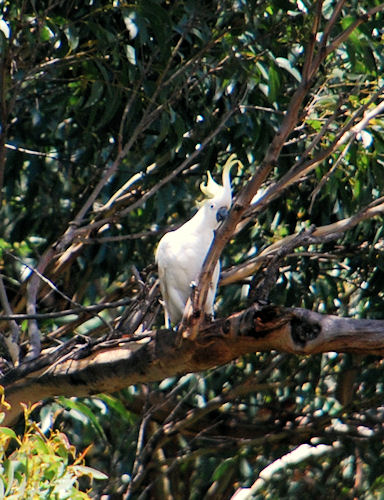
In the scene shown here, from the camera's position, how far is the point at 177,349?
278 cm

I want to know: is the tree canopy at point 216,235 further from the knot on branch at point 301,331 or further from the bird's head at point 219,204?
the bird's head at point 219,204

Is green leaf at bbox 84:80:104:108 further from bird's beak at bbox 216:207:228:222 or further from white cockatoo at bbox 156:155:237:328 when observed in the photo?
bird's beak at bbox 216:207:228:222

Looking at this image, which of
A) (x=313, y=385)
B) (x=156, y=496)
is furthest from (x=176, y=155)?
(x=156, y=496)

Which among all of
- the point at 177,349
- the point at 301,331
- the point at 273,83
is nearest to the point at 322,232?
the point at 273,83

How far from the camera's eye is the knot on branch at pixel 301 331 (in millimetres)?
2494

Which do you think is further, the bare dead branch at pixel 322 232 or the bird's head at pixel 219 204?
the bare dead branch at pixel 322 232

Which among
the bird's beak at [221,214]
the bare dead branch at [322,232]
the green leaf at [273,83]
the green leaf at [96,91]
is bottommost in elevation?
the bare dead branch at [322,232]

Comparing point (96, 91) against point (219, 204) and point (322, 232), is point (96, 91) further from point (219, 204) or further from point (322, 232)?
point (322, 232)

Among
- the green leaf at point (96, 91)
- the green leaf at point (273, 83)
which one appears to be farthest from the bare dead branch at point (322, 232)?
the green leaf at point (96, 91)

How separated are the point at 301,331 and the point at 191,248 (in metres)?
0.98

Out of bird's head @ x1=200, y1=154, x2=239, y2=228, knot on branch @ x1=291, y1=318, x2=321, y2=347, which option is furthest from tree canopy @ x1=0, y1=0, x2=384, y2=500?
bird's head @ x1=200, y1=154, x2=239, y2=228

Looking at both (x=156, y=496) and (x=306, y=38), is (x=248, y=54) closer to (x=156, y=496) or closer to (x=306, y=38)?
(x=306, y=38)

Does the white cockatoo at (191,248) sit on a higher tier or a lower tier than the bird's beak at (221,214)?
lower

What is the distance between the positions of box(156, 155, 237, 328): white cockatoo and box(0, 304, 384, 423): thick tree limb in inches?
16.1
